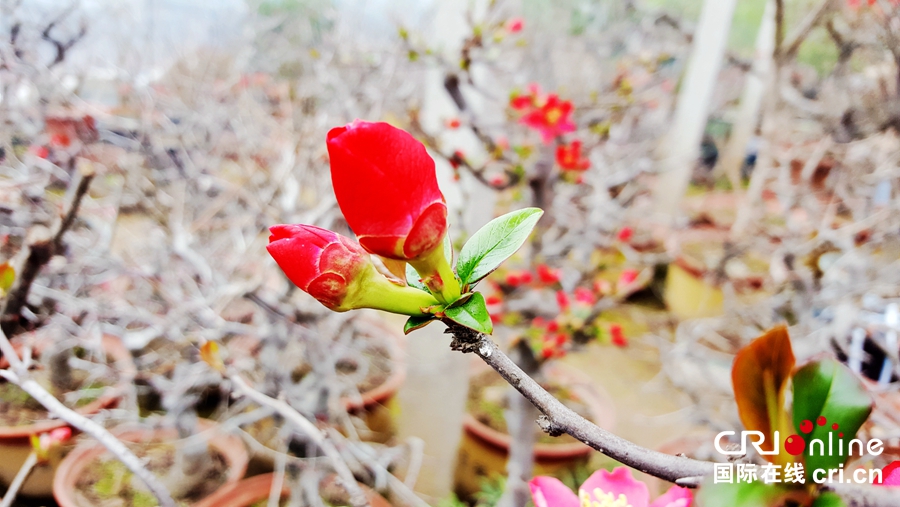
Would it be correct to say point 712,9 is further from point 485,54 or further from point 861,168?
point 485,54

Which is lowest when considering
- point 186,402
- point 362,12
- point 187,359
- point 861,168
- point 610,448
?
point 610,448

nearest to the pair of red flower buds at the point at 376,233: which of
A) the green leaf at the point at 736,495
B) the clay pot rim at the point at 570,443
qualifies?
the green leaf at the point at 736,495

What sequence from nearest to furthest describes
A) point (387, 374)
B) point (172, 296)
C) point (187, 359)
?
point (172, 296) → point (187, 359) → point (387, 374)

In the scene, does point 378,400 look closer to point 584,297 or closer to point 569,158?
point 584,297

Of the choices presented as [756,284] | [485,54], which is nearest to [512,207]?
[485,54]

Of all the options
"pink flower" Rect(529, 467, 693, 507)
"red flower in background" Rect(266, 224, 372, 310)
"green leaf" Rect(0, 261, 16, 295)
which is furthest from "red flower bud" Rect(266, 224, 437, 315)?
"green leaf" Rect(0, 261, 16, 295)

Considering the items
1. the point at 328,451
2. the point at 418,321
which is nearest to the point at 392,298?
the point at 418,321

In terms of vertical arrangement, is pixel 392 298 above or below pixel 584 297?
below
